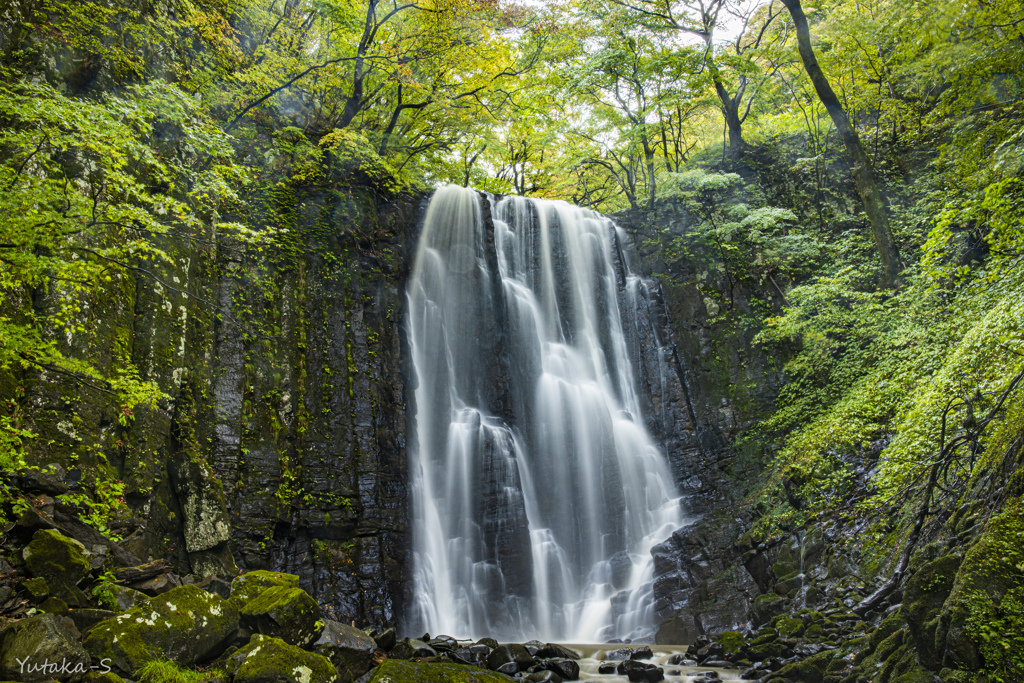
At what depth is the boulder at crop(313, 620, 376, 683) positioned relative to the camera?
620 centimetres

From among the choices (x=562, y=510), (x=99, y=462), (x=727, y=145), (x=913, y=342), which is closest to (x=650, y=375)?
(x=562, y=510)

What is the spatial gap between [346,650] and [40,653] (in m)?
3.11

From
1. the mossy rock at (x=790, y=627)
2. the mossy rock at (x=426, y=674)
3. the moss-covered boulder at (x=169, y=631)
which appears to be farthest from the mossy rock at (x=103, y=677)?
the mossy rock at (x=790, y=627)

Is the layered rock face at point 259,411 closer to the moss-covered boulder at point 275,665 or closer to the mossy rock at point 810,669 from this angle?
the moss-covered boulder at point 275,665

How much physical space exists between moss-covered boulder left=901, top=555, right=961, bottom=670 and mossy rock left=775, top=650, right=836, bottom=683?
1399mm

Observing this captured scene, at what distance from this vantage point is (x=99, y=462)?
6938 mm

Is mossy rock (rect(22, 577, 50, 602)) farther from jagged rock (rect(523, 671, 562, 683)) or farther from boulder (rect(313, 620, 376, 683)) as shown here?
jagged rock (rect(523, 671, 562, 683))

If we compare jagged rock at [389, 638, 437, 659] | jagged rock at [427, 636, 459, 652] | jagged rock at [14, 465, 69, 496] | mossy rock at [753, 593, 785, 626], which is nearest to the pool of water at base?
mossy rock at [753, 593, 785, 626]

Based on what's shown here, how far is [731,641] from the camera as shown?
805cm

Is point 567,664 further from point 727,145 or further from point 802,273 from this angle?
point 727,145

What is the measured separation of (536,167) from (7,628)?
22.0 m

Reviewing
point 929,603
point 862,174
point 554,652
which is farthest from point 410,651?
point 862,174

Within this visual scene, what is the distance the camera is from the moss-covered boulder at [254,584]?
633 centimetres

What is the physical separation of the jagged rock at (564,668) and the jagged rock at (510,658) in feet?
0.77
